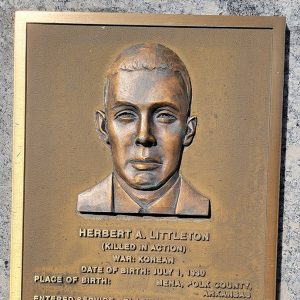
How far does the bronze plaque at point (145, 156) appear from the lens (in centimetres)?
316

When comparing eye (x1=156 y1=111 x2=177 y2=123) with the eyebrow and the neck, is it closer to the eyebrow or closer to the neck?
the eyebrow

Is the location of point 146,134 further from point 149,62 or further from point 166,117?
point 149,62

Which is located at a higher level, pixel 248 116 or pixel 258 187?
pixel 248 116

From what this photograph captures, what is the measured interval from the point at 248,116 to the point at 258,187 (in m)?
0.32

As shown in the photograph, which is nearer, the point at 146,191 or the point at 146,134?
the point at 146,134

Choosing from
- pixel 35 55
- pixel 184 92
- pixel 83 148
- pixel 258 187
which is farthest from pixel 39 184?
pixel 258 187

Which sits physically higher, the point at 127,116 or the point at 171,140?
the point at 127,116

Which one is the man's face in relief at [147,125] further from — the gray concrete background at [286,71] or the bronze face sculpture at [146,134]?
the gray concrete background at [286,71]

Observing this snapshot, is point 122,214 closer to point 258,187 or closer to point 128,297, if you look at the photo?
point 128,297

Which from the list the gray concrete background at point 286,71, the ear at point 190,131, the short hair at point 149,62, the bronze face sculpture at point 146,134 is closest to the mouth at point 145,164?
the bronze face sculpture at point 146,134

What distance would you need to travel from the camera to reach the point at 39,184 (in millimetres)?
3225

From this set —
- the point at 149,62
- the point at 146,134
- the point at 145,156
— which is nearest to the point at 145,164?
the point at 145,156

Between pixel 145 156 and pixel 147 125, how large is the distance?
14 centimetres

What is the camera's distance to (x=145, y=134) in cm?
309
